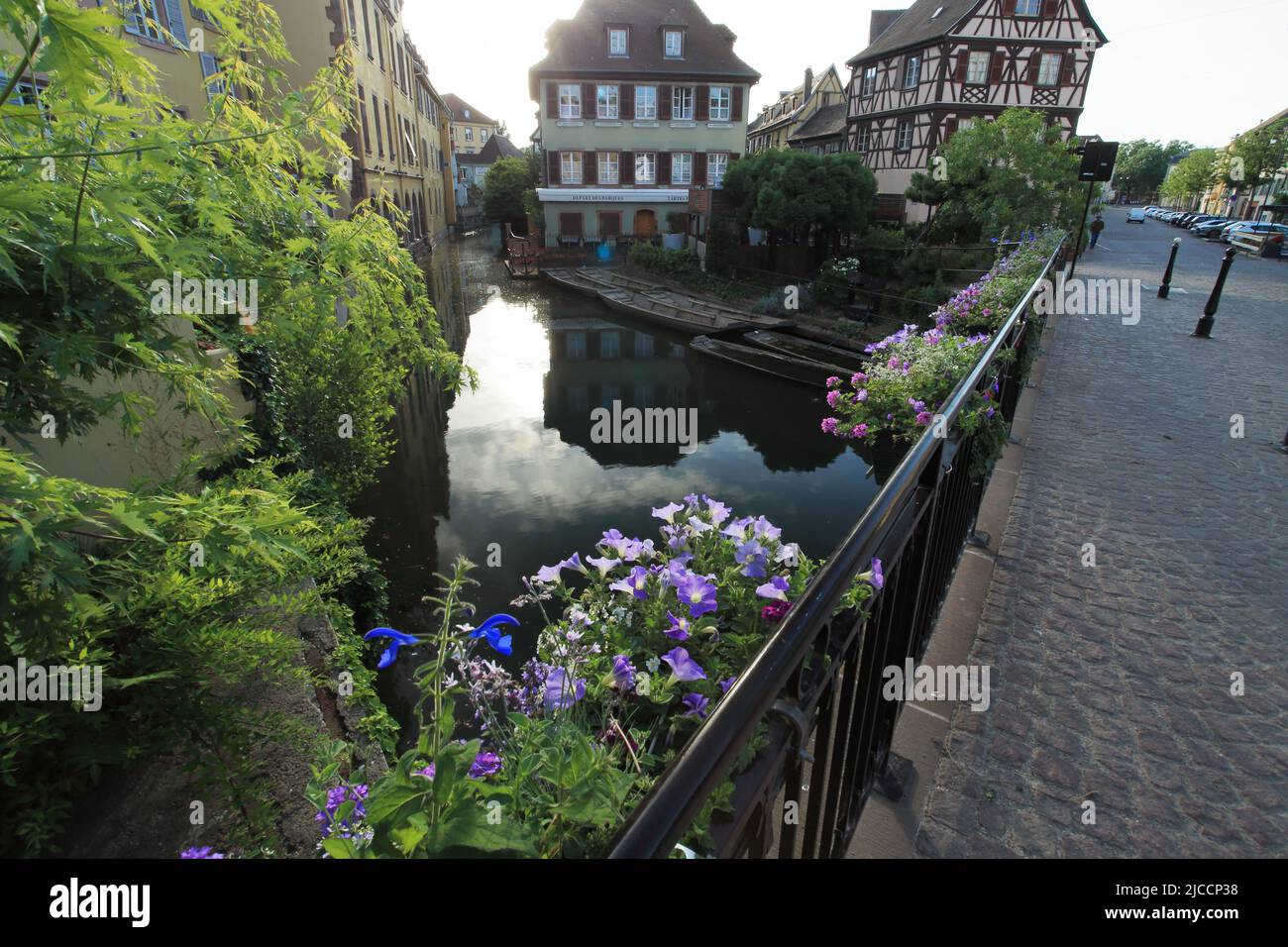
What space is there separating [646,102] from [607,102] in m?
2.01

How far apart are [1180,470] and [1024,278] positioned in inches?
118

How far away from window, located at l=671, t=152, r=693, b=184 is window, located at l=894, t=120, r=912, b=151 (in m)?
10.4

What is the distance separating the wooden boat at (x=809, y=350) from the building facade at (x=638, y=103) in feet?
51.1

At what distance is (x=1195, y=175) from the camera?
59.0 m

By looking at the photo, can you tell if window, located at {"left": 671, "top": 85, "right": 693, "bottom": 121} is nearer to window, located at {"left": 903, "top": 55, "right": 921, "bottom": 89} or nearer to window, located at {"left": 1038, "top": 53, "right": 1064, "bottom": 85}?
window, located at {"left": 903, "top": 55, "right": 921, "bottom": 89}

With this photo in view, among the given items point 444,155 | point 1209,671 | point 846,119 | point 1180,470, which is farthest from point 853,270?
point 444,155

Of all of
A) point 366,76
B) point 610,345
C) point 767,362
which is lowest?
point 767,362

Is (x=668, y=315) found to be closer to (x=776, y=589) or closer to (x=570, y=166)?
(x=570, y=166)

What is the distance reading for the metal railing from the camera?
828 millimetres

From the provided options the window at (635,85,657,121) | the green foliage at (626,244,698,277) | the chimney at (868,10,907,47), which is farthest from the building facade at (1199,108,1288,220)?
the window at (635,85,657,121)

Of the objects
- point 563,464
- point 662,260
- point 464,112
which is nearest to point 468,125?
point 464,112
